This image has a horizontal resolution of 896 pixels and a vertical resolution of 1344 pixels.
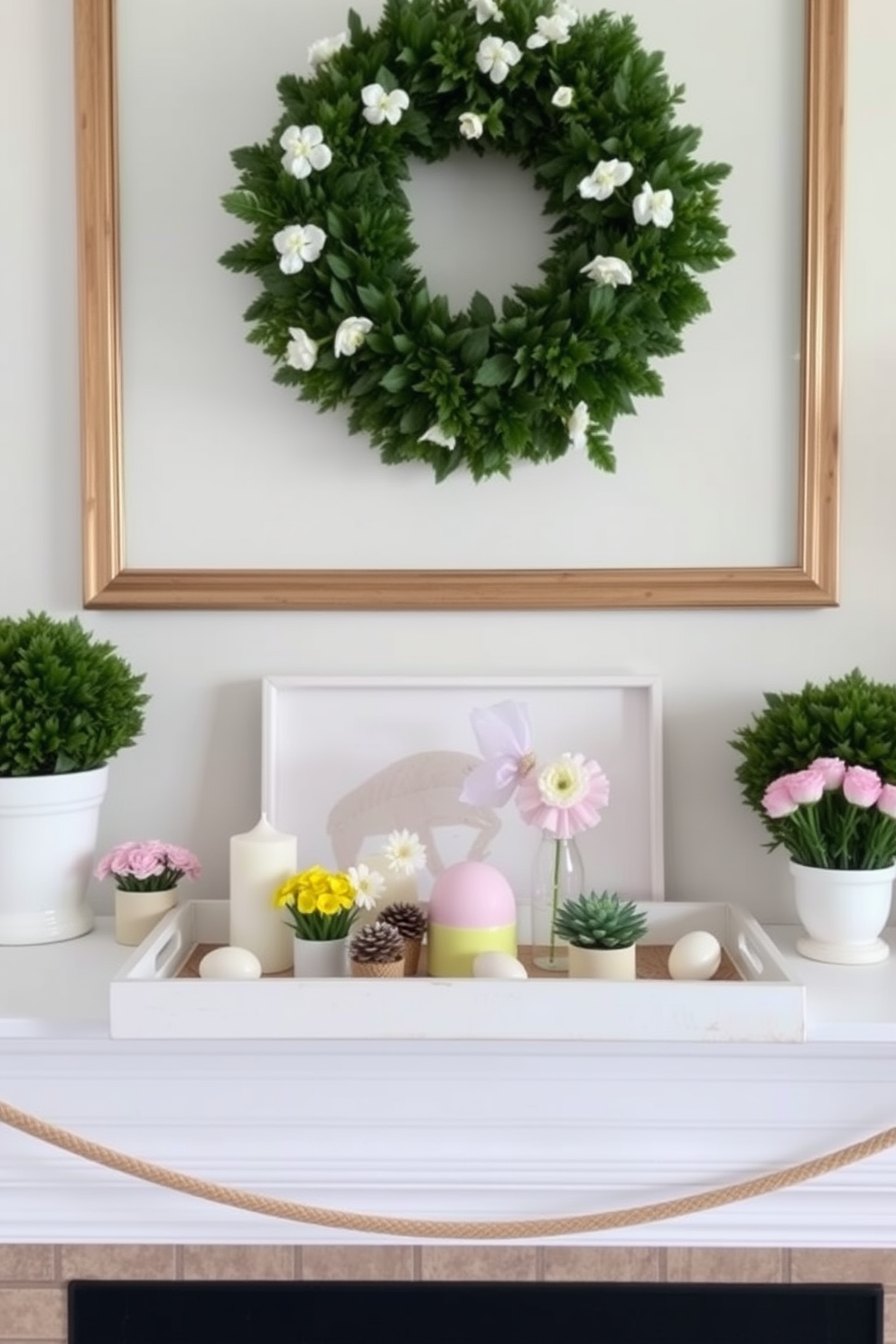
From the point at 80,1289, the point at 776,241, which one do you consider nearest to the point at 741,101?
the point at 776,241

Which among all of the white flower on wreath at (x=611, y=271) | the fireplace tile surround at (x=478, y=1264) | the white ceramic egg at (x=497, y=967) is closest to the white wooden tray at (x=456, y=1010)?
the white ceramic egg at (x=497, y=967)

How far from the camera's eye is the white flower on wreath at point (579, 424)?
54.8 inches

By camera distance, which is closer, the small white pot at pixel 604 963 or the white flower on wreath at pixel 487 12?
the small white pot at pixel 604 963

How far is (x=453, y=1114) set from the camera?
1267mm

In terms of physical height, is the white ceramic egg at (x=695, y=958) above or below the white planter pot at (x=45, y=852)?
below

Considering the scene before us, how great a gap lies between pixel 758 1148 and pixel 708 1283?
0.29m

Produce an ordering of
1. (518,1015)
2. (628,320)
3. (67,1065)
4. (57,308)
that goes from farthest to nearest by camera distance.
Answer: (57,308), (628,320), (67,1065), (518,1015)

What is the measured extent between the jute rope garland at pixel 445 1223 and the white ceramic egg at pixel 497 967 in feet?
0.88

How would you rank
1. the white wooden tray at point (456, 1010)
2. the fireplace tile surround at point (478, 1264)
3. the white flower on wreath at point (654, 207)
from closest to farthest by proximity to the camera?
the white wooden tray at point (456, 1010) → the white flower on wreath at point (654, 207) → the fireplace tile surround at point (478, 1264)

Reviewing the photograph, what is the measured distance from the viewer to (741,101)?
146cm

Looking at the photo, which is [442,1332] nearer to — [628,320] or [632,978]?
[632,978]

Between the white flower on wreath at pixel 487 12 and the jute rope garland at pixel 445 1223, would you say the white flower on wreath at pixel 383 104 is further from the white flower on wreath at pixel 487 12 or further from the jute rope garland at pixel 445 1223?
A: the jute rope garland at pixel 445 1223

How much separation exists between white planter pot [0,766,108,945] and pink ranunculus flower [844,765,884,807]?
2.62 feet

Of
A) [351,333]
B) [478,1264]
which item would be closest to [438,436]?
[351,333]
